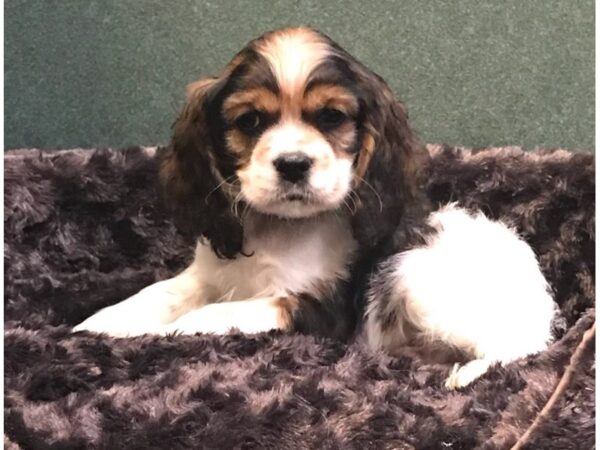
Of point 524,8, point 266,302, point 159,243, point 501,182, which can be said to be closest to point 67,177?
point 159,243

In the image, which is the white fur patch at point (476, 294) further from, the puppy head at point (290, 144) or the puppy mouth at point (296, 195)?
the puppy mouth at point (296, 195)

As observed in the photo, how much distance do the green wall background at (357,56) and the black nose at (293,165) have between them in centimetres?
135

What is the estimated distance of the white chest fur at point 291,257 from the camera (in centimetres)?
211

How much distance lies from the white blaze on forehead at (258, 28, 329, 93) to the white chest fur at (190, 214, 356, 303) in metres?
0.37

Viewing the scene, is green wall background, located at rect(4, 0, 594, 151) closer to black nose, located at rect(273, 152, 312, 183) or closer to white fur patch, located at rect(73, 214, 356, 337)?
white fur patch, located at rect(73, 214, 356, 337)

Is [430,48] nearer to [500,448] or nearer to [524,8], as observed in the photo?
[524,8]

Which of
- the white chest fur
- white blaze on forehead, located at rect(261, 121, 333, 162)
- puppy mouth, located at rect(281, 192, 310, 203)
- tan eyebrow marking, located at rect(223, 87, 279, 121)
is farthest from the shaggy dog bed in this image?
tan eyebrow marking, located at rect(223, 87, 279, 121)

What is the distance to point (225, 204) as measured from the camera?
2107mm

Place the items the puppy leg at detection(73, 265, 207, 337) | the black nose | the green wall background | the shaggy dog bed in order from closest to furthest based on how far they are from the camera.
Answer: the shaggy dog bed < the black nose < the puppy leg at detection(73, 265, 207, 337) < the green wall background

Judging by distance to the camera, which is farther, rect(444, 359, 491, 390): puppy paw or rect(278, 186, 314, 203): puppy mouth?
rect(278, 186, 314, 203): puppy mouth

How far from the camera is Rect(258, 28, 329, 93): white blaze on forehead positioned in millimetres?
1968

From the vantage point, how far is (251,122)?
6.57 feet

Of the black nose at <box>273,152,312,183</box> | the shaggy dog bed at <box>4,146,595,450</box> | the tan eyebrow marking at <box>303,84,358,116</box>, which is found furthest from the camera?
the tan eyebrow marking at <box>303,84,358,116</box>

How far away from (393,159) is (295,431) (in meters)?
0.92
